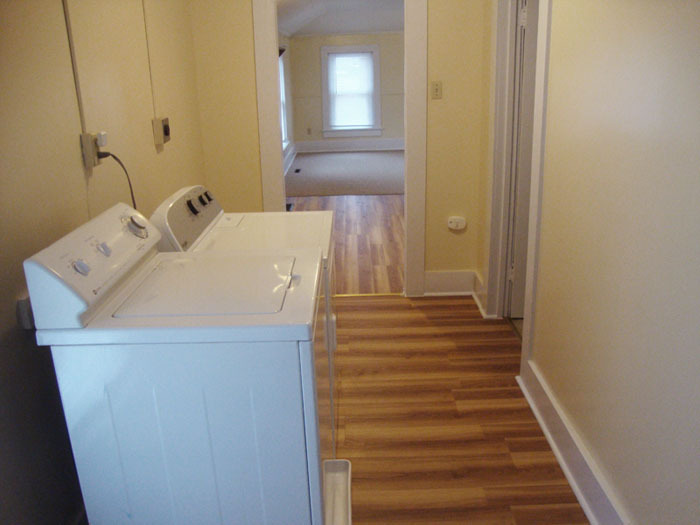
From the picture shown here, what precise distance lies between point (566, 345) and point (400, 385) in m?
0.87

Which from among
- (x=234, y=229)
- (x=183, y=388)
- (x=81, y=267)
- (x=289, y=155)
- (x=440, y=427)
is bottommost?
(x=440, y=427)

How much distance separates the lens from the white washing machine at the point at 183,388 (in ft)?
4.38

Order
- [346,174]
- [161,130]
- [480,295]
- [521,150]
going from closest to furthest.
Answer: [161,130], [521,150], [480,295], [346,174]

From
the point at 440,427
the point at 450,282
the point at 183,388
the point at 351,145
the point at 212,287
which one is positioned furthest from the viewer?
the point at 351,145

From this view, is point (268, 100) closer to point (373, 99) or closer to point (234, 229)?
point (234, 229)

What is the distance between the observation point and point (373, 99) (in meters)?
9.98

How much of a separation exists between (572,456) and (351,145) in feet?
27.9

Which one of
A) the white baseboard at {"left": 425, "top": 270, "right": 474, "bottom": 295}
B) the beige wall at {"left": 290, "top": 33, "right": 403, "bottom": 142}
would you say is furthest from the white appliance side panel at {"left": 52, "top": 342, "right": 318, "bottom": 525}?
the beige wall at {"left": 290, "top": 33, "right": 403, "bottom": 142}

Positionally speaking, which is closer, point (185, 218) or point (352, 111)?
point (185, 218)

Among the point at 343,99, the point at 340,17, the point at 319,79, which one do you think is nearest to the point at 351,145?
the point at 343,99

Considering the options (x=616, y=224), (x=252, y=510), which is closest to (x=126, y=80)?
(x=252, y=510)

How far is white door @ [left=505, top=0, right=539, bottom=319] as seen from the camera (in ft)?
10.0

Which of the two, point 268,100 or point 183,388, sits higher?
point 268,100

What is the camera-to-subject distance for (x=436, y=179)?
3.67 metres
